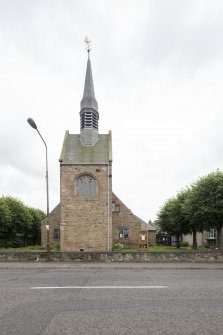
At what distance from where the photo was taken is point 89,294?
8.80 metres

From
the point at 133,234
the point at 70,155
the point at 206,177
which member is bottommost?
the point at 133,234

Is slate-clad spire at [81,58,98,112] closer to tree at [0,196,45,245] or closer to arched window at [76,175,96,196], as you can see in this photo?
arched window at [76,175,96,196]

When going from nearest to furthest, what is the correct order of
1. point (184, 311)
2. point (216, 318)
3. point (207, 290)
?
point (216, 318) → point (184, 311) → point (207, 290)

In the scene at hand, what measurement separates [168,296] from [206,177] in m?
26.2

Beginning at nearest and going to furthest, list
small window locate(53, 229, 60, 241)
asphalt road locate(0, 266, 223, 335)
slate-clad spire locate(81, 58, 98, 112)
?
asphalt road locate(0, 266, 223, 335) < slate-clad spire locate(81, 58, 98, 112) < small window locate(53, 229, 60, 241)

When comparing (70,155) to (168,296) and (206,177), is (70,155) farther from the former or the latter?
(168,296)

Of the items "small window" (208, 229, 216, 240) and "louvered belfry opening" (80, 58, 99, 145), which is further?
"small window" (208, 229, 216, 240)

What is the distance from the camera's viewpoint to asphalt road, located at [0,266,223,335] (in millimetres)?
5699

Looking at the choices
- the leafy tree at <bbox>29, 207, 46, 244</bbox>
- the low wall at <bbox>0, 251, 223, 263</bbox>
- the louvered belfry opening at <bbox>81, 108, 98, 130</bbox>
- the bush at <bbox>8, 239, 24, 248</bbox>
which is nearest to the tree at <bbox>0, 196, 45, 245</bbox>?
the bush at <bbox>8, 239, 24, 248</bbox>

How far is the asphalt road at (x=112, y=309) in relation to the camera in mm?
5699

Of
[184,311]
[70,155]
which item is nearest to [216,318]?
[184,311]

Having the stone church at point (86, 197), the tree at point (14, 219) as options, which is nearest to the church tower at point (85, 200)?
the stone church at point (86, 197)

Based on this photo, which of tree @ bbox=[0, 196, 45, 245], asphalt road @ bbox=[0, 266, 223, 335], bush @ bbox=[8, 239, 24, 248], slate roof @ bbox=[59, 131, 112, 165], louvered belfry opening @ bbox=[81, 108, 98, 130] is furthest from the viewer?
bush @ bbox=[8, 239, 24, 248]

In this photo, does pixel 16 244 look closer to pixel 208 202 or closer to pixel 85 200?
pixel 85 200
